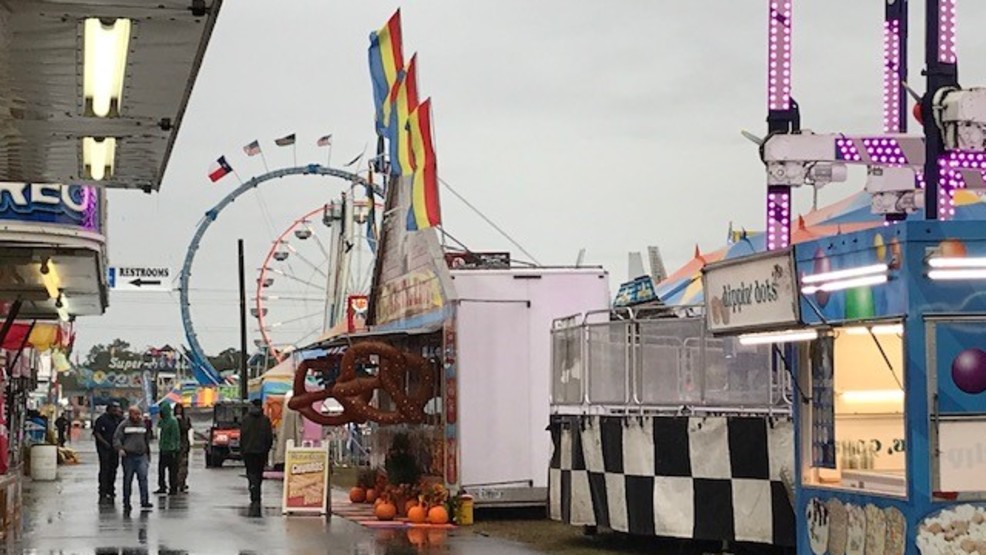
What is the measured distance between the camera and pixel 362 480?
96.3 feet

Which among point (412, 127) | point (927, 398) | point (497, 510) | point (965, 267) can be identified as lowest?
point (497, 510)

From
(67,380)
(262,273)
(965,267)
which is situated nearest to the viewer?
(965,267)

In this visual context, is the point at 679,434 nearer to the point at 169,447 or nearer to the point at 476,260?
the point at 476,260

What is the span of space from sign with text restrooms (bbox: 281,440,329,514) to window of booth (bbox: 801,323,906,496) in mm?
13021

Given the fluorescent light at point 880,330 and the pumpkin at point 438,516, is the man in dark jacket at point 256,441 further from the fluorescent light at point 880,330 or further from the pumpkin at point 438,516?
the fluorescent light at point 880,330

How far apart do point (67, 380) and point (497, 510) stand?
16469cm

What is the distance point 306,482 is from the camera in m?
25.3

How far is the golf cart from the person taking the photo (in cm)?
4959

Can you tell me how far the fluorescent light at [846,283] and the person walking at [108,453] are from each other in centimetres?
1832

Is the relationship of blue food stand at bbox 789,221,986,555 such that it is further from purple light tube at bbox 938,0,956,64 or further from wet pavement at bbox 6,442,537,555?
wet pavement at bbox 6,442,537,555

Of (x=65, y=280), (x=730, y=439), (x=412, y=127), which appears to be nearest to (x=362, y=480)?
(x=412, y=127)

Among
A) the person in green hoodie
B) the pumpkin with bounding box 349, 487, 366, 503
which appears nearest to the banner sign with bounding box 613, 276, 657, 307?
the pumpkin with bounding box 349, 487, 366, 503

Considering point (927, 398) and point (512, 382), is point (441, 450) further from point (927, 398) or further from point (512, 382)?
point (927, 398)

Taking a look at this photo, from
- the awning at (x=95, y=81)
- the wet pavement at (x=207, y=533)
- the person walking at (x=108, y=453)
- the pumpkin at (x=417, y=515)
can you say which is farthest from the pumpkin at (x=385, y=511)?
the awning at (x=95, y=81)
